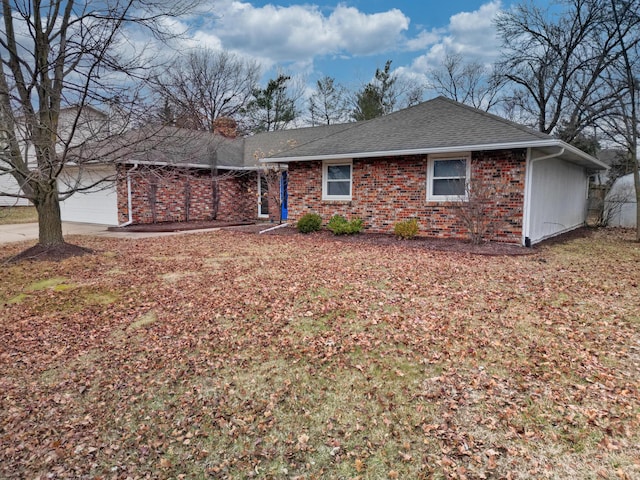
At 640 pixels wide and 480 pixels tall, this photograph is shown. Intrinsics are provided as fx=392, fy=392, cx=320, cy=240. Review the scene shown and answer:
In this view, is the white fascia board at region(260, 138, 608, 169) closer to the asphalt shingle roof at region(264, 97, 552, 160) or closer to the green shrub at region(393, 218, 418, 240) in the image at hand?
the asphalt shingle roof at region(264, 97, 552, 160)

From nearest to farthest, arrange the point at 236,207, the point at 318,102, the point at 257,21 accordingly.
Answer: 1. the point at 257,21
2. the point at 236,207
3. the point at 318,102

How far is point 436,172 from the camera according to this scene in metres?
10.3

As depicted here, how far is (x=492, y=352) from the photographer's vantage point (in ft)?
12.2

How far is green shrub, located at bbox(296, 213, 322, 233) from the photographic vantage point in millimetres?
11617

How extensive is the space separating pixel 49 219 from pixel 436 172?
9.12 m

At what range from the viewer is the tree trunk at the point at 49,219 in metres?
8.23

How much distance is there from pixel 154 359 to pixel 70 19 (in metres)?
7.78

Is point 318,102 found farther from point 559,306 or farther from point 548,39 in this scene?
point 559,306

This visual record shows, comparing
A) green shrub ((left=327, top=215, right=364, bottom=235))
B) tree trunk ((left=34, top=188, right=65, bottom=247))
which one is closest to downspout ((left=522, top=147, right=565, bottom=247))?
green shrub ((left=327, top=215, right=364, bottom=235))

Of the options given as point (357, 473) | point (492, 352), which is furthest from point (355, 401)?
point (492, 352)

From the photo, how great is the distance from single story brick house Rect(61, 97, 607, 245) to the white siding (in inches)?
1.3

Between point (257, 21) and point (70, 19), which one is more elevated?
point (257, 21)

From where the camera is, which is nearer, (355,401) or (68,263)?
(355,401)

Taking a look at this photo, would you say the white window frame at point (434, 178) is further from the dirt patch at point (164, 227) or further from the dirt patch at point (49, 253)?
the dirt patch at point (49, 253)
